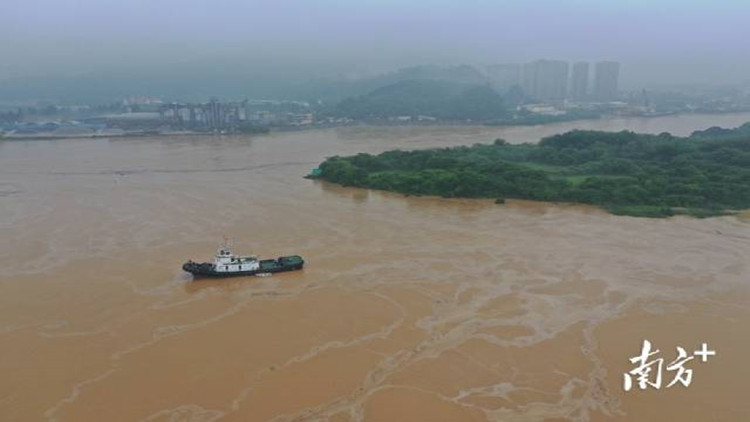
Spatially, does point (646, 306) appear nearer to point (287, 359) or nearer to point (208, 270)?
point (287, 359)

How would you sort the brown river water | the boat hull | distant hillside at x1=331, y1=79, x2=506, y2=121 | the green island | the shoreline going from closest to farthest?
the brown river water, the boat hull, the green island, the shoreline, distant hillside at x1=331, y1=79, x2=506, y2=121

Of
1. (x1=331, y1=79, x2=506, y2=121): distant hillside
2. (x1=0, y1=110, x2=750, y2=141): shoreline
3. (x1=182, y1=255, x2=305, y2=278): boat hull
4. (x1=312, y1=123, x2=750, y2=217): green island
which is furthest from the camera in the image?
(x1=331, y1=79, x2=506, y2=121): distant hillside

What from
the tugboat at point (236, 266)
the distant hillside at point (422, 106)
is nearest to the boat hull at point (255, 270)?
the tugboat at point (236, 266)

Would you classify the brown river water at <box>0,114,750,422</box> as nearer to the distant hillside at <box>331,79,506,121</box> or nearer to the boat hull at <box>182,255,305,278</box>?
the boat hull at <box>182,255,305,278</box>

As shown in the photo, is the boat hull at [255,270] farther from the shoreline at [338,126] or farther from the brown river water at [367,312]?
the shoreline at [338,126]

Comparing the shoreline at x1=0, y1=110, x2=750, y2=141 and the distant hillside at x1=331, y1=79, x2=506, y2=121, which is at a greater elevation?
the distant hillside at x1=331, y1=79, x2=506, y2=121

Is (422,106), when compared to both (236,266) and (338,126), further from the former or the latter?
(236,266)

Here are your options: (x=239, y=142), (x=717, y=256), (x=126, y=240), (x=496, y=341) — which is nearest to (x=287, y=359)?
(x=496, y=341)

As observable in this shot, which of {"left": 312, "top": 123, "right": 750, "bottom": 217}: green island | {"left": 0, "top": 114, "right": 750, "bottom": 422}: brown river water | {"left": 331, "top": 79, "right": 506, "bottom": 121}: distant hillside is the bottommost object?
{"left": 0, "top": 114, "right": 750, "bottom": 422}: brown river water

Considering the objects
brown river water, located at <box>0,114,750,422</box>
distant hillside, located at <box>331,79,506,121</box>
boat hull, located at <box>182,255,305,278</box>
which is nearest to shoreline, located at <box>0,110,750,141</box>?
distant hillside, located at <box>331,79,506,121</box>
